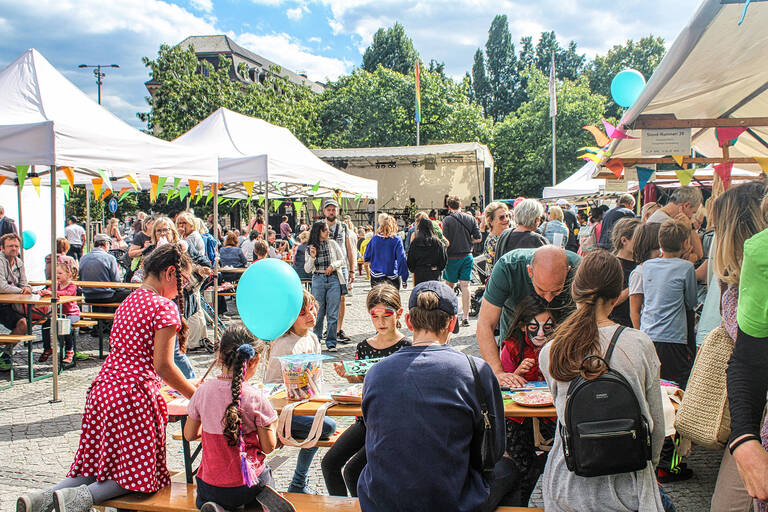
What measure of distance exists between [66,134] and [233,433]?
431cm

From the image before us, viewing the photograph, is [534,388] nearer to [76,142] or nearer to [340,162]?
[76,142]

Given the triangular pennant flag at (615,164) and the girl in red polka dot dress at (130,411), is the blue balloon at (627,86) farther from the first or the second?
the girl in red polka dot dress at (130,411)

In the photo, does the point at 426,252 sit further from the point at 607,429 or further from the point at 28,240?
the point at 28,240

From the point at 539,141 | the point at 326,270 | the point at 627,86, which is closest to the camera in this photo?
the point at 627,86

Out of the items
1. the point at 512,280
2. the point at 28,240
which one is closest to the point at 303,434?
the point at 512,280

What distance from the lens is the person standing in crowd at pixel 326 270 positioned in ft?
26.8

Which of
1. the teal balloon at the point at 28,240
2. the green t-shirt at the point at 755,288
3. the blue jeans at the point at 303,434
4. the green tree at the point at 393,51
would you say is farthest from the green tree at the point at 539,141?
the green t-shirt at the point at 755,288

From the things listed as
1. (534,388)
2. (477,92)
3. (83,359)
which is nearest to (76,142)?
(83,359)

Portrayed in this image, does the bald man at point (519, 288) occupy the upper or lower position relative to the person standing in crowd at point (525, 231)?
lower

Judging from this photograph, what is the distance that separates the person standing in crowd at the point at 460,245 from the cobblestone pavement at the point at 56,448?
9.08 ft

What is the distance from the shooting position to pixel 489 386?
2307mm

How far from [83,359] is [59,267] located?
48.0 inches

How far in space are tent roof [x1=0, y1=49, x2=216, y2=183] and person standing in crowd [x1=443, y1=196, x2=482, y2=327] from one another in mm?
3720

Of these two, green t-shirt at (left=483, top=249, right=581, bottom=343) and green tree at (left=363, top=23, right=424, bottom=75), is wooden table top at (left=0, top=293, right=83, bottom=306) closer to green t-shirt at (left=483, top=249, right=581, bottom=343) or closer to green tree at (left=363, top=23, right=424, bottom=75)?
green t-shirt at (left=483, top=249, right=581, bottom=343)
